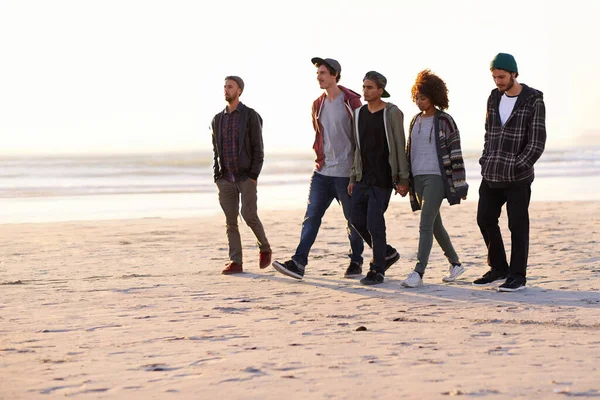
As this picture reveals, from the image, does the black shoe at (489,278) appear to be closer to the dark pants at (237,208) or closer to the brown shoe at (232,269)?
the dark pants at (237,208)

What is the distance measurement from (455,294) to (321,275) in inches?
63.1

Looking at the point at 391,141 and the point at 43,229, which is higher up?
the point at 391,141

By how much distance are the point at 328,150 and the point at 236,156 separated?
0.90 meters

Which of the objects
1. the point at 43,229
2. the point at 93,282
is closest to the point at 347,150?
the point at 93,282

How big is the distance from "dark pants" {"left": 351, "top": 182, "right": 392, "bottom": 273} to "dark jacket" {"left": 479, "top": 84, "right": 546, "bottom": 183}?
901 millimetres

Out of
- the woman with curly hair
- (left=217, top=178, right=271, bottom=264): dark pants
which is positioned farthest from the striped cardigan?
(left=217, top=178, right=271, bottom=264): dark pants

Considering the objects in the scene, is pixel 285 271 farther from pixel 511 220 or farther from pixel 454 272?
pixel 511 220

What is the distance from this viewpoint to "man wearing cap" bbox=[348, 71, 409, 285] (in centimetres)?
752

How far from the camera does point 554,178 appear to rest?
2795 centimetres

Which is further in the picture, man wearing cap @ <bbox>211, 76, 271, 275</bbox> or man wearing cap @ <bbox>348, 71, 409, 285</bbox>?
man wearing cap @ <bbox>211, 76, 271, 275</bbox>

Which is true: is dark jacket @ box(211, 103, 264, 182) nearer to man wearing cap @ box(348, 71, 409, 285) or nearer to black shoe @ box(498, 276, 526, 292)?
man wearing cap @ box(348, 71, 409, 285)

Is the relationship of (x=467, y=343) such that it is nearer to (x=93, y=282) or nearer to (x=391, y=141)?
(x=391, y=141)

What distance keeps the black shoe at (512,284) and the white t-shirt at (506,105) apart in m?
1.17

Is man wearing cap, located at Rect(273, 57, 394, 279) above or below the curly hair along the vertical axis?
below
